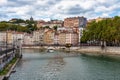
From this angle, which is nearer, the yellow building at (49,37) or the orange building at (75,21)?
the yellow building at (49,37)

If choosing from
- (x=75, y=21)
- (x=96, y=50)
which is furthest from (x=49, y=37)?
(x=96, y=50)

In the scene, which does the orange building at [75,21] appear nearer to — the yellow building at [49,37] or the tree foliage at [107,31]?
the yellow building at [49,37]

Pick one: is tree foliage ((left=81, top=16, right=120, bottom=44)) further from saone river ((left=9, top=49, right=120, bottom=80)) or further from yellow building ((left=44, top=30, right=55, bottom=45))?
yellow building ((left=44, top=30, right=55, bottom=45))

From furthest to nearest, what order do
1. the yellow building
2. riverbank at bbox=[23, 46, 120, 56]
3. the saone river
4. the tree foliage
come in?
the yellow building
the tree foliage
riverbank at bbox=[23, 46, 120, 56]
the saone river

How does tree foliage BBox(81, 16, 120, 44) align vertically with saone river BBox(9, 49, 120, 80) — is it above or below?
above

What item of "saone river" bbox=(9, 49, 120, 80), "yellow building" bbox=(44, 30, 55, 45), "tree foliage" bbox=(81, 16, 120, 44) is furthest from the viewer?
"yellow building" bbox=(44, 30, 55, 45)

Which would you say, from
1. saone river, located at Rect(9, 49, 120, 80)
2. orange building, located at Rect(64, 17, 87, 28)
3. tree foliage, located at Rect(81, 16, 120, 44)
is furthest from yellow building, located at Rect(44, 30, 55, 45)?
saone river, located at Rect(9, 49, 120, 80)

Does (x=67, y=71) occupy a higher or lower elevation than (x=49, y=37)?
lower

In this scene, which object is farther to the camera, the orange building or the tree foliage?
the orange building

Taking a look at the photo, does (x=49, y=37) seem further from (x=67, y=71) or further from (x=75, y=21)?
(x=67, y=71)

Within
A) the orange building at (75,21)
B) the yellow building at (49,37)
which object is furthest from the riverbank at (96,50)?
the orange building at (75,21)

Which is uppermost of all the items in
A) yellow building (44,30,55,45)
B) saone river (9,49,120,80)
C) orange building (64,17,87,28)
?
orange building (64,17,87,28)

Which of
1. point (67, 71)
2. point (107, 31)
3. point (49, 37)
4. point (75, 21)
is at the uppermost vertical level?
point (75, 21)

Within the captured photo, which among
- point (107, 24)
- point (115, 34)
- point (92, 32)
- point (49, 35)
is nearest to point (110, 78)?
point (115, 34)
